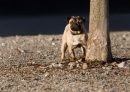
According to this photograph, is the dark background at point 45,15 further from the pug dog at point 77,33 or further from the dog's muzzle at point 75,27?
the dog's muzzle at point 75,27

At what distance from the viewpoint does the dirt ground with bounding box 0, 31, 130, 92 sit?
767 centimetres

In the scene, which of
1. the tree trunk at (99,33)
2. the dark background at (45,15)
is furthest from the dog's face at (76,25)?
the dark background at (45,15)

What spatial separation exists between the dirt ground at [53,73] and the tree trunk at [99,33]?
0.26m

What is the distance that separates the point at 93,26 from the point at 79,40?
19.4 inches

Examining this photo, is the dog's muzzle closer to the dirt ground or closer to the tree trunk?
the tree trunk

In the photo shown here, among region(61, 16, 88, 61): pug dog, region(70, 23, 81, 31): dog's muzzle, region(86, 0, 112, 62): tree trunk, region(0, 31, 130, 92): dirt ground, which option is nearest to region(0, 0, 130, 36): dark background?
region(0, 31, 130, 92): dirt ground

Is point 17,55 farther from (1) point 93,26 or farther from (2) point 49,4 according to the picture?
(2) point 49,4

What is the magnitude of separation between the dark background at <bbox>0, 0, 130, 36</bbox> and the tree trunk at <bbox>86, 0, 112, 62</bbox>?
7.42 m

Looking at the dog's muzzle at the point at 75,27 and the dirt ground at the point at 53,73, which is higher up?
the dog's muzzle at the point at 75,27

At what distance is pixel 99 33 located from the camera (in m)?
9.30

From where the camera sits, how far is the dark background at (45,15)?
17.5 metres

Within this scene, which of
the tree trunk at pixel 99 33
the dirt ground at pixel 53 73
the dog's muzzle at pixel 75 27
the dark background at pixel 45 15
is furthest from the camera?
the dark background at pixel 45 15

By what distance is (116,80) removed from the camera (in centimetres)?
809

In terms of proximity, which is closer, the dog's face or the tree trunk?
the tree trunk
